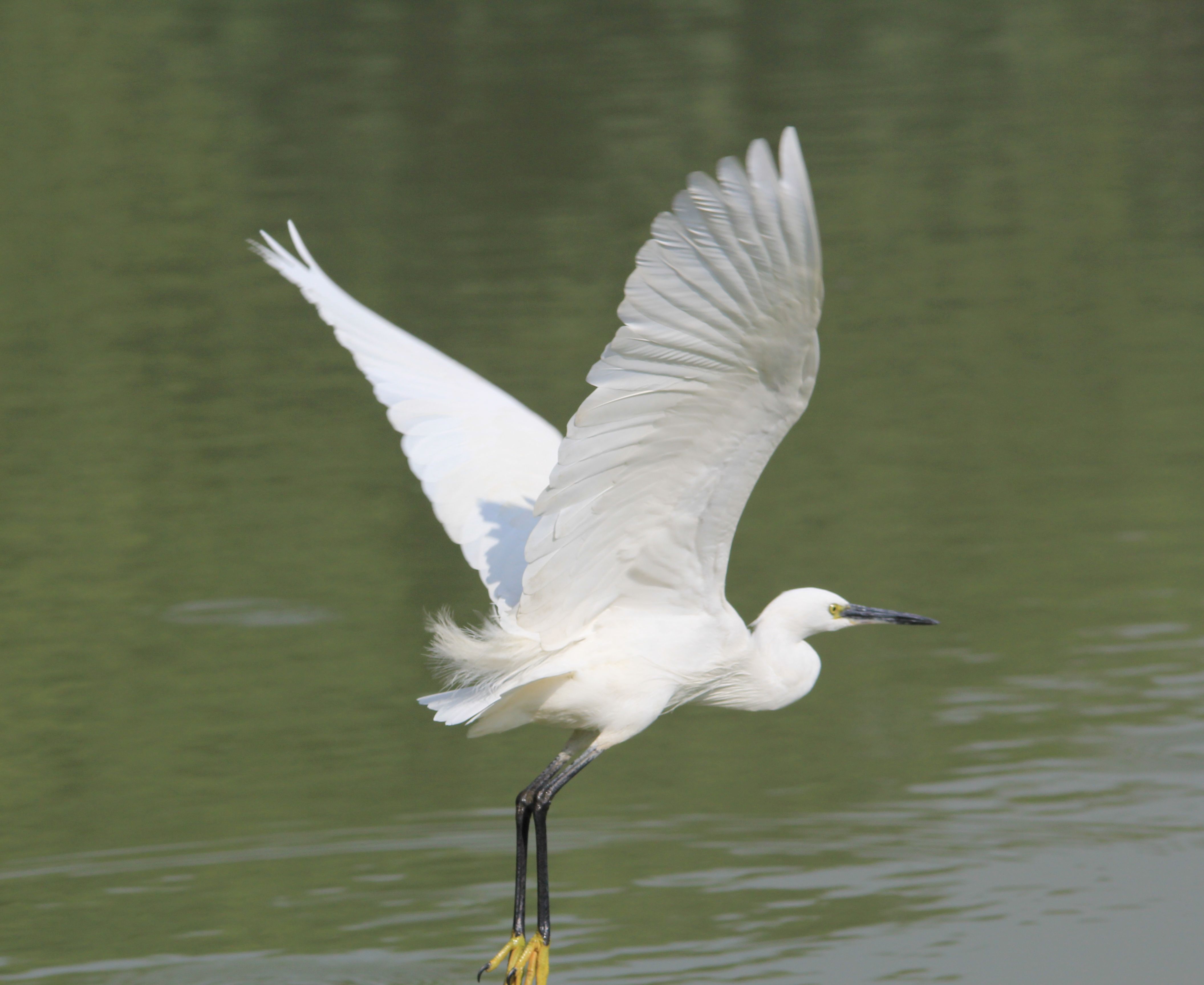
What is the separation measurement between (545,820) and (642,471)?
1100 millimetres

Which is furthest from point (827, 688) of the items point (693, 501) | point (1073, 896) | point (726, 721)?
point (693, 501)

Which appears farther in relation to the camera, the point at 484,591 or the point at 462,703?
the point at 484,591

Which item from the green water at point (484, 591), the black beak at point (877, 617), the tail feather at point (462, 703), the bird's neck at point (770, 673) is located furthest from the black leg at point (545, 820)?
the black beak at point (877, 617)

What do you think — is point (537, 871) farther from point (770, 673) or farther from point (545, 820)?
Answer: point (770, 673)

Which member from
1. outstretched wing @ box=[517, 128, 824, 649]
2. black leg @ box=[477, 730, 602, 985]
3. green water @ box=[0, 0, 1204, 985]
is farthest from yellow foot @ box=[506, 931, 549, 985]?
outstretched wing @ box=[517, 128, 824, 649]

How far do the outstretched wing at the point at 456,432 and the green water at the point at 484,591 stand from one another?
117cm

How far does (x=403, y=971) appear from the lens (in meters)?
5.74

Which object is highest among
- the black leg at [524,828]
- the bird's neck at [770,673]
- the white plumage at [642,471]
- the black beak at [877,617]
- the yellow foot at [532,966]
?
the white plumage at [642,471]

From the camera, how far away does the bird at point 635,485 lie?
159 inches

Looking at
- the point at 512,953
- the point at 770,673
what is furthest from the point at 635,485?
the point at 512,953

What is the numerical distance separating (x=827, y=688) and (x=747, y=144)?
9334mm

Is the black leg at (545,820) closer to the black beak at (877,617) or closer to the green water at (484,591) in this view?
the green water at (484,591)

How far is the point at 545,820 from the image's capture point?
522 cm

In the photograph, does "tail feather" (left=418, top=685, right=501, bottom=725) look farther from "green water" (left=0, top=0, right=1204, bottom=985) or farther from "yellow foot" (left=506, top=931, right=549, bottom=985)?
"green water" (left=0, top=0, right=1204, bottom=985)
